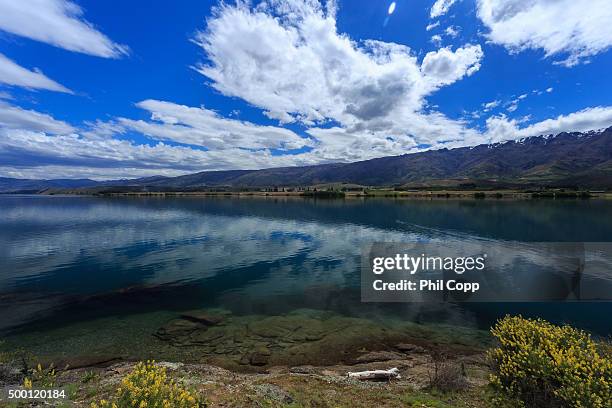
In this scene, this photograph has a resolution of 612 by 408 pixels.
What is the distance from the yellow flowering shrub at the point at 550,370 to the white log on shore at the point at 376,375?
5720 millimetres

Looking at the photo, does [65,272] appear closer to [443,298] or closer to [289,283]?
[289,283]

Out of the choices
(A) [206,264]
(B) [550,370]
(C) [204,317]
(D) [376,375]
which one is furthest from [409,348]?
(A) [206,264]

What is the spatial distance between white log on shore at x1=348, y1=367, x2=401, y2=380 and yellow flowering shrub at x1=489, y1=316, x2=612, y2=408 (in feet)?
18.8

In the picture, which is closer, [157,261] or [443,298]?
[443,298]

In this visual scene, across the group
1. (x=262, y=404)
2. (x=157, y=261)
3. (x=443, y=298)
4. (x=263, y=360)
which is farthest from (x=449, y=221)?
(x=262, y=404)

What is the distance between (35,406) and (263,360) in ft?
44.5

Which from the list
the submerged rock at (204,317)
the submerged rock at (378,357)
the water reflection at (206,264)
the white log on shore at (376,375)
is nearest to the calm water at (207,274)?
the water reflection at (206,264)

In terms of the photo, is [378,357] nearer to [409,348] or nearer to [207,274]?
[409,348]

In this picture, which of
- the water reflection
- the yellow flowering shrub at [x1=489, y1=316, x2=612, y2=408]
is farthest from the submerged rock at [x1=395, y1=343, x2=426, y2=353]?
the yellow flowering shrub at [x1=489, y1=316, x2=612, y2=408]

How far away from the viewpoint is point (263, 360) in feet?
75.0

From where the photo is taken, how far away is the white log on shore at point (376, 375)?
61.4 feet

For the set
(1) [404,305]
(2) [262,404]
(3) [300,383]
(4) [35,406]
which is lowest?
(1) [404,305]

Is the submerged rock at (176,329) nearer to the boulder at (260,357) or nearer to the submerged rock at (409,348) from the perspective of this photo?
the boulder at (260,357)

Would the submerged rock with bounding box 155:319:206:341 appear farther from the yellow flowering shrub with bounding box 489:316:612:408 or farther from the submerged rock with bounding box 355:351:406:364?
the yellow flowering shrub with bounding box 489:316:612:408
